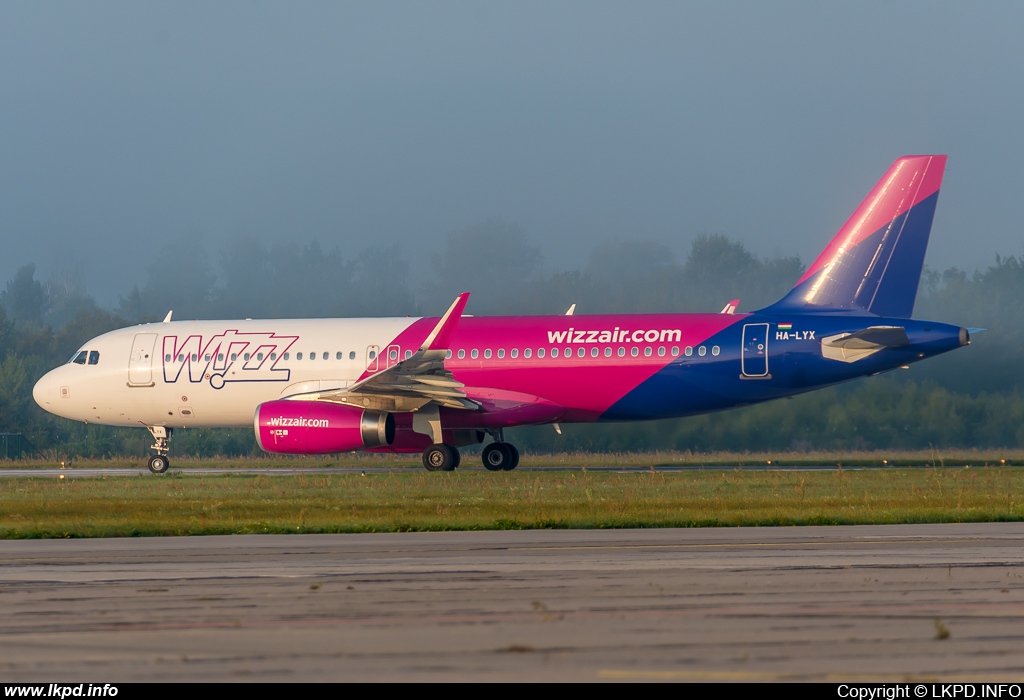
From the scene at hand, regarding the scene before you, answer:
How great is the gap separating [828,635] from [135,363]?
1148 inches

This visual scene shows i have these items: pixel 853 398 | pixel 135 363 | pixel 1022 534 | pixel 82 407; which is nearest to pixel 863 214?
pixel 853 398

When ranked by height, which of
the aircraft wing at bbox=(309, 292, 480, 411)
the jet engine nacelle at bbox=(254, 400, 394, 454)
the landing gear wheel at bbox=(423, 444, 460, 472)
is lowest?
the landing gear wheel at bbox=(423, 444, 460, 472)

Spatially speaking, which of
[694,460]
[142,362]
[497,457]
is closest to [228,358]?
[142,362]

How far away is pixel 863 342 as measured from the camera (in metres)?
29.1

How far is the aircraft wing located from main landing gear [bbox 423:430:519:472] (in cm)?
126

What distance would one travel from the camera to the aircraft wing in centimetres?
2955

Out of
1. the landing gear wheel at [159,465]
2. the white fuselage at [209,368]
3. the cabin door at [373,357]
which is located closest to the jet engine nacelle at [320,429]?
the cabin door at [373,357]

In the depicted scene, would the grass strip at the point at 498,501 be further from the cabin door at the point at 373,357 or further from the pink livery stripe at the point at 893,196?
the pink livery stripe at the point at 893,196

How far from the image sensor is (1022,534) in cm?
1570

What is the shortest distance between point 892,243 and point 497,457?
11.7 meters

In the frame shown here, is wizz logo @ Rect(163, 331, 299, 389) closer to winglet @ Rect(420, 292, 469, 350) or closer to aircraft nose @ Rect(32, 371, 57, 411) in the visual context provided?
aircraft nose @ Rect(32, 371, 57, 411)

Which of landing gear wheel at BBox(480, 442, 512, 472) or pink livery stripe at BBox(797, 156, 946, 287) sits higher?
pink livery stripe at BBox(797, 156, 946, 287)

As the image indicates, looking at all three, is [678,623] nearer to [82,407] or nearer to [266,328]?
[266,328]

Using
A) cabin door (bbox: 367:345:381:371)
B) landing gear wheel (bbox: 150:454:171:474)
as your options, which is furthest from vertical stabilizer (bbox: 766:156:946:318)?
landing gear wheel (bbox: 150:454:171:474)
